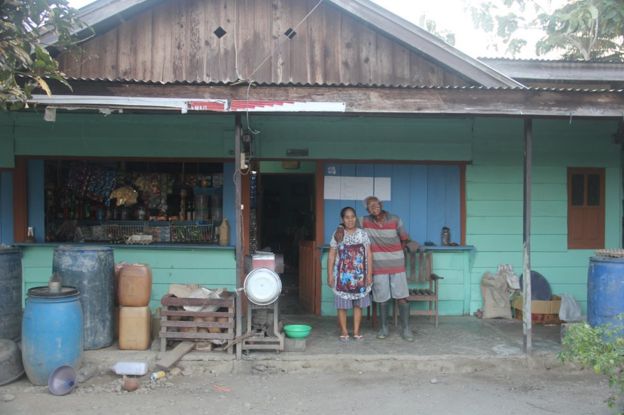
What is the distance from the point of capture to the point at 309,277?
8.02 m

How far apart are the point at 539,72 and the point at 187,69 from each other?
5.58 meters

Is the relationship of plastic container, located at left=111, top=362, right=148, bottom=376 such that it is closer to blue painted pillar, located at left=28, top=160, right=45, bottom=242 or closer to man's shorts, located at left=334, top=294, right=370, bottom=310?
man's shorts, located at left=334, top=294, right=370, bottom=310

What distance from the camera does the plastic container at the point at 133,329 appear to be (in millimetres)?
6039

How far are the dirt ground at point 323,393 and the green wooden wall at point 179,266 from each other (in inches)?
79.6

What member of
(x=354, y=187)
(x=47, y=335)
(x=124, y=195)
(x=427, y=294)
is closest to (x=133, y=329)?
(x=47, y=335)

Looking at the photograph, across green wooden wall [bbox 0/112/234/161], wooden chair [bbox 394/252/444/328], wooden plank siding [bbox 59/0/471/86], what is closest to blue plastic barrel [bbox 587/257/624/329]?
wooden chair [bbox 394/252/444/328]

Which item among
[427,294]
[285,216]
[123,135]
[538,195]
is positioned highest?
[123,135]

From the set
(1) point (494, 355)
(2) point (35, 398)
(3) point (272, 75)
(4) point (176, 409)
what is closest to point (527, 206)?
(1) point (494, 355)

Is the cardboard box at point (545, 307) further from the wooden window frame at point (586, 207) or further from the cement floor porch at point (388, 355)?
the wooden window frame at point (586, 207)

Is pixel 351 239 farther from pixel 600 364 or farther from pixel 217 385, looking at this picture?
pixel 600 364

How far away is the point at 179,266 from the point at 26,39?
3.88 meters

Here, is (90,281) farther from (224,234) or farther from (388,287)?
(388,287)

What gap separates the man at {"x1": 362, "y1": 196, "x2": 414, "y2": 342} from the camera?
668 centimetres

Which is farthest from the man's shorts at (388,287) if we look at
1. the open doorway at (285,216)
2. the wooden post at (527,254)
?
the open doorway at (285,216)
